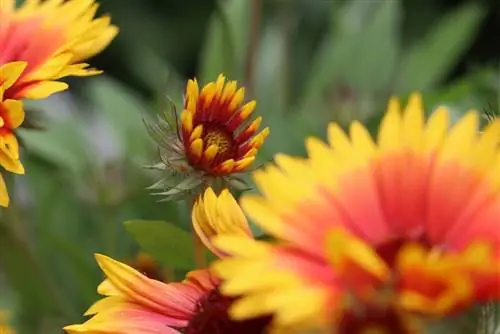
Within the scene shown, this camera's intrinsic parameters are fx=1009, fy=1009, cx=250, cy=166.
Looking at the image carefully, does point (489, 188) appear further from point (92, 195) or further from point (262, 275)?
point (92, 195)

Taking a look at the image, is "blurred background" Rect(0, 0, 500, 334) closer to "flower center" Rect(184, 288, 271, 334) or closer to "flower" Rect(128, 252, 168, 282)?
"flower" Rect(128, 252, 168, 282)

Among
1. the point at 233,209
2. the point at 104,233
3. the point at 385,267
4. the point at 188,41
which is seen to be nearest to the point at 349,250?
the point at 385,267

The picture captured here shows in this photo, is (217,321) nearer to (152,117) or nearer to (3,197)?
(3,197)

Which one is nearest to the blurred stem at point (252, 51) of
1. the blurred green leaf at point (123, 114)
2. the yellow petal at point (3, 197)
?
the blurred green leaf at point (123, 114)

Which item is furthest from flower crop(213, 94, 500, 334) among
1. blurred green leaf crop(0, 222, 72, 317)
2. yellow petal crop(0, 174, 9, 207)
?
blurred green leaf crop(0, 222, 72, 317)

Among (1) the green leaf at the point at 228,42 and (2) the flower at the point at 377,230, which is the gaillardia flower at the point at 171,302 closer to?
(2) the flower at the point at 377,230
